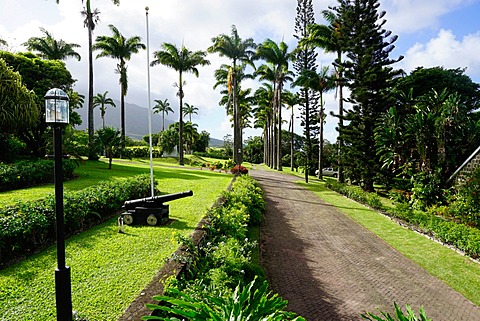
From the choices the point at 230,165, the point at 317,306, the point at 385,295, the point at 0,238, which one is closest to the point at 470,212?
the point at 385,295

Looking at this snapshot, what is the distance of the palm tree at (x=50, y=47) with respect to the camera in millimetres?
23906

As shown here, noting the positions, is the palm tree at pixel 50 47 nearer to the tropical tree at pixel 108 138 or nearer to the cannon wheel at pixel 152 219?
the tropical tree at pixel 108 138

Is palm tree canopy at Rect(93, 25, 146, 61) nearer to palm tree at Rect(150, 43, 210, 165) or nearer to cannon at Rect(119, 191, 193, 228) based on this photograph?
palm tree at Rect(150, 43, 210, 165)

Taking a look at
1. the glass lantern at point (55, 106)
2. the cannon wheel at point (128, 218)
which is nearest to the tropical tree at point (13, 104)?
the cannon wheel at point (128, 218)

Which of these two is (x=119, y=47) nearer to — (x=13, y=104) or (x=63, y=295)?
(x=13, y=104)

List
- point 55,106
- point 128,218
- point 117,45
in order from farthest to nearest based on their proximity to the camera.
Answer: point 117,45 < point 128,218 < point 55,106

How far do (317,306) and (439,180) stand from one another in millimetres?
10743

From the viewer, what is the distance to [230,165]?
24.9m

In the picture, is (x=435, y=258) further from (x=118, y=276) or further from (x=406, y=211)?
(x=118, y=276)

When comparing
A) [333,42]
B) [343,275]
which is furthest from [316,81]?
[343,275]

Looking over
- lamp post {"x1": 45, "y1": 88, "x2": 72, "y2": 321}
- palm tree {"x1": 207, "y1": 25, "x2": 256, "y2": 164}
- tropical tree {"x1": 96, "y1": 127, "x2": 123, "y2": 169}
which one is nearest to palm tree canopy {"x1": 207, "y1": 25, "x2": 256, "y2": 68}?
palm tree {"x1": 207, "y1": 25, "x2": 256, "y2": 164}

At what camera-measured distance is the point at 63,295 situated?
119 inches

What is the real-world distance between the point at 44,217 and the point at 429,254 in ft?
29.8

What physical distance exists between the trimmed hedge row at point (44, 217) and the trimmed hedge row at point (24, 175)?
12.8ft
